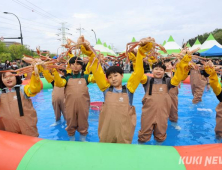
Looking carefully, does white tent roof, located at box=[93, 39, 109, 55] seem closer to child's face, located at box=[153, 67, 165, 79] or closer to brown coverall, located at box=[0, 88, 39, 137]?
child's face, located at box=[153, 67, 165, 79]

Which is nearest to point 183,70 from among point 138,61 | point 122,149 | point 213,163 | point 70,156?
point 138,61

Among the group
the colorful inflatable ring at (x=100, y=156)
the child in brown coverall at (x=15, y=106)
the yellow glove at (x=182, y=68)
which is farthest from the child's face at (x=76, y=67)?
the yellow glove at (x=182, y=68)

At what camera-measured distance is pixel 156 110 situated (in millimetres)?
2684

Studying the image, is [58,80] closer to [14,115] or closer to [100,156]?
[14,115]

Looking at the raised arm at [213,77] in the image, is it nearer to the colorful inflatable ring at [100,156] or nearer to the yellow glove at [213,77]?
the yellow glove at [213,77]

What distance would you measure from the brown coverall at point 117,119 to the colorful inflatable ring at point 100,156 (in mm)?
264

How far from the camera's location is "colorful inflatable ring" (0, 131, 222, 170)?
163 cm

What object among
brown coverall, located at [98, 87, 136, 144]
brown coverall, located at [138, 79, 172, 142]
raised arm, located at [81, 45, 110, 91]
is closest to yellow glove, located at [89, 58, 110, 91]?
raised arm, located at [81, 45, 110, 91]

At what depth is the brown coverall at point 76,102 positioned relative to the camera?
3.13 m

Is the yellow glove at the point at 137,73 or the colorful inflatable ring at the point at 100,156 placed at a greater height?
the yellow glove at the point at 137,73

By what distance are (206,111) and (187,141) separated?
2304 mm

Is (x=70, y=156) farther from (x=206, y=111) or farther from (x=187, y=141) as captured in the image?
(x=206, y=111)

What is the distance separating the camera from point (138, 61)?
202 centimetres

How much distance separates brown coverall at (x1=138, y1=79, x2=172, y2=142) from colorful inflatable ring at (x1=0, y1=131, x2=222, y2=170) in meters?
0.86
